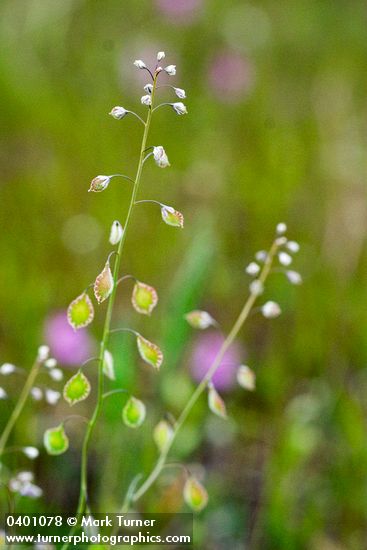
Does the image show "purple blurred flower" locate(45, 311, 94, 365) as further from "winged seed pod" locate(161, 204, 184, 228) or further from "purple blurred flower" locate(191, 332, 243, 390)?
"winged seed pod" locate(161, 204, 184, 228)

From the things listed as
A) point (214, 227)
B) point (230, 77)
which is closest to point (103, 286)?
point (214, 227)

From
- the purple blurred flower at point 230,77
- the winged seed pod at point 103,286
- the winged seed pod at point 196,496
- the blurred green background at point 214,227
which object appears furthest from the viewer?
the purple blurred flower at point 230,77

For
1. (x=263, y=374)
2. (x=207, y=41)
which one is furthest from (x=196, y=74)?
(x=263, y=374)

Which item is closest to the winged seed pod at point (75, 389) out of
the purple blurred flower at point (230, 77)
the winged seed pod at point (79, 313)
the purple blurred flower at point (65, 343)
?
the winged seed pod at point (79, 313)

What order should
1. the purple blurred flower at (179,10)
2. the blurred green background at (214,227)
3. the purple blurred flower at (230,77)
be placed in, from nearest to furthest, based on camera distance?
the blurred green background at (214,227)
the purple blurred flower at (230,77)
the purple blurred flower at (179,10)

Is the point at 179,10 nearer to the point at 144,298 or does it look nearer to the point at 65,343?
the point at 65,343

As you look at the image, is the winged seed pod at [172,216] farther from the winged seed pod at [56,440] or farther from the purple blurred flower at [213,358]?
the purple blurred flower at [213,358]
